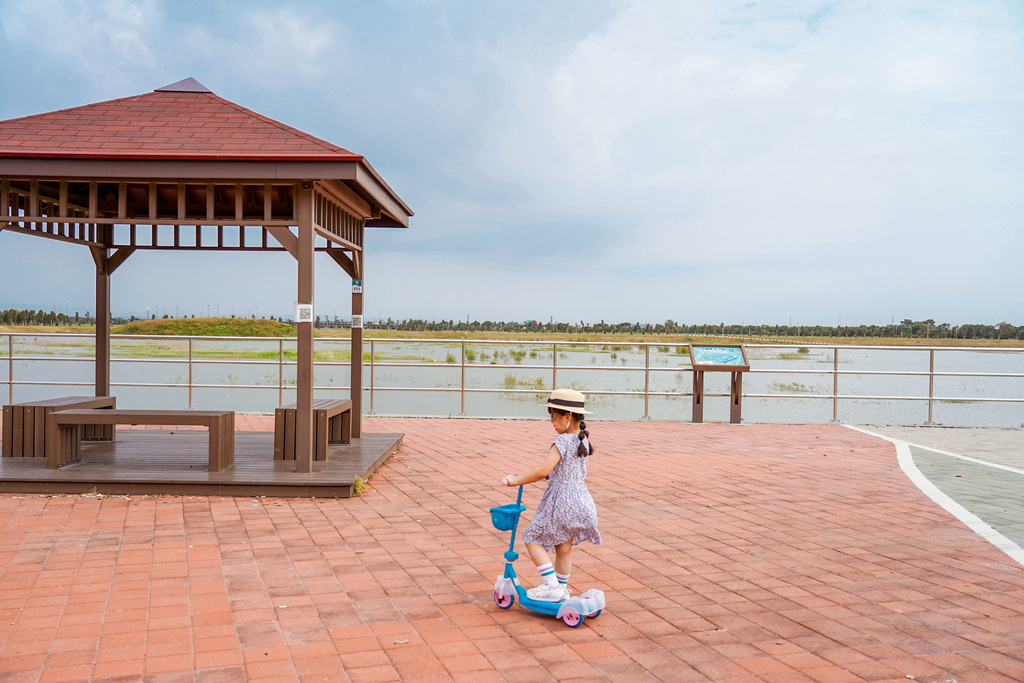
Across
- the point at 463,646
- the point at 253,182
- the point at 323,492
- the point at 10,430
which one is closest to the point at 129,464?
the point at 10,430

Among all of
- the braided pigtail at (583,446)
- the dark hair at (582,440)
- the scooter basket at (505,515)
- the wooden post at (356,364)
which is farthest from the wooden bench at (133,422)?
the braided pigtail at (583,446)

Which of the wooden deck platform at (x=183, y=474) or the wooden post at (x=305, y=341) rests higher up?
the wooden post at (x=305, y=341)

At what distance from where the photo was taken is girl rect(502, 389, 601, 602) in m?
3.71

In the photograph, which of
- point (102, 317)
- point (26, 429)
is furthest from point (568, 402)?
point (102, 317)

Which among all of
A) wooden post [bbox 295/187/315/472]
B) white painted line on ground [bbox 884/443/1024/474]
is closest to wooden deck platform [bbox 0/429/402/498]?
wooden post [bbox 295/187/315/472]

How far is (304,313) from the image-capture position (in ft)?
22.7

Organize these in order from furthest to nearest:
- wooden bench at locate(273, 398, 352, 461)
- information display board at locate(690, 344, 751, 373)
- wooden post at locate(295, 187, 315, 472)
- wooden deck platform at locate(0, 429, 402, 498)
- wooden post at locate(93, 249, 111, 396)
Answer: information display board at locate(690, 344, 751, 373), wooden post at locate(93, 249, 111, 396), wooden bench at locate(273, 398, 352, 461), wooden post at locate(295, 187, 315, 472), wooden deck platform at locate(0, 429, 402, 498)

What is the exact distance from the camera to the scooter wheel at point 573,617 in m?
3.71

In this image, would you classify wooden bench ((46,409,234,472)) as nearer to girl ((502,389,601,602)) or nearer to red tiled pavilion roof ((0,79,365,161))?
red tiled pavilion roof ((0,79,365,161))

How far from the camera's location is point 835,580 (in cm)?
452

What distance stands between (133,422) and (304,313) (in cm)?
178

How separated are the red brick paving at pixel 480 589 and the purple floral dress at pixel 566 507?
425 millimetres

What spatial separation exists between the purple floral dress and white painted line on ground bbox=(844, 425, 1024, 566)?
299 cm

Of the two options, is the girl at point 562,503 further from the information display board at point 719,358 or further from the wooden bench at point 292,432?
the information display board at point 719,358
